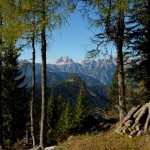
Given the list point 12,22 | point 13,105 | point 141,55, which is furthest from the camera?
point 13,105

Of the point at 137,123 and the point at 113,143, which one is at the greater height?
the point at 137,123

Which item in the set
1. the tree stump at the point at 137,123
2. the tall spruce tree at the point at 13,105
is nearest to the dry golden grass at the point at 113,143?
the tree stump at the point at 137,123

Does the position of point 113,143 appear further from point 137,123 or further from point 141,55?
point 141,55

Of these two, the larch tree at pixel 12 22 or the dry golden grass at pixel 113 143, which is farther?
the larch tree at pixel 12 22

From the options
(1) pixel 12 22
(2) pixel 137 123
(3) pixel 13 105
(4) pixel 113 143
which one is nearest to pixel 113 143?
(4) pixel 113 143

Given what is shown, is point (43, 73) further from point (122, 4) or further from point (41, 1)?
point (122, 4)

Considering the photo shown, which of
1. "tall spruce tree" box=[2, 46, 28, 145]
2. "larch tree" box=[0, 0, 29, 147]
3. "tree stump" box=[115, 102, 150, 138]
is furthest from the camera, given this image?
"tall spruce tree" box=[2, 46, 28, 145]

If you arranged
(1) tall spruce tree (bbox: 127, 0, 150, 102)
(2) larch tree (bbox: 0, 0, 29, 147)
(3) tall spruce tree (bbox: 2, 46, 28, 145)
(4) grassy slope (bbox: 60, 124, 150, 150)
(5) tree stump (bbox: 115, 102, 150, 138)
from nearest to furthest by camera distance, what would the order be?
(4) grassy slope (bbox: 60, 124, 150, 150), (5) tree stump (bbox: 115, 102, 150, 138), (2) larch tree (bbox: 0, 0, 29, 147), (1) tall spruce tree (bbox: 127, 0, 150, 102), (3) tall spruce tree (bbox: 2, 46, 28, 145)

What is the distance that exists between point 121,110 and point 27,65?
986 cm

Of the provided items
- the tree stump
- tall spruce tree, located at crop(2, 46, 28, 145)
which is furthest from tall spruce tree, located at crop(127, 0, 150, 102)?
tall spruce tree, located at crop(2, 46, 28, 145)

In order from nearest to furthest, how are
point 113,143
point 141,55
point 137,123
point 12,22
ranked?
point 113,143, point 137,123, point 12,22, point 141,55

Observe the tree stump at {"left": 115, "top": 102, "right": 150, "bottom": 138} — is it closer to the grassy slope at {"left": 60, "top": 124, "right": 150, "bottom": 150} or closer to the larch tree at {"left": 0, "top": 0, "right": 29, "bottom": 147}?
the grassy slope at {"left": 60, "top": 124, "right": 150, "bottom": 150}

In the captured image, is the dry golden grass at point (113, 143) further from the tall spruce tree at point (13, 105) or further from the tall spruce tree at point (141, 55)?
the tall spruce tree at point (13, 105)

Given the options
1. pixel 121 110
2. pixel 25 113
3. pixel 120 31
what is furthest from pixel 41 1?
pixel 25 113
